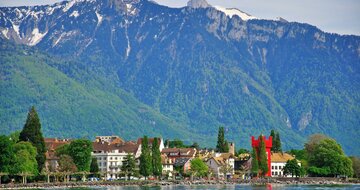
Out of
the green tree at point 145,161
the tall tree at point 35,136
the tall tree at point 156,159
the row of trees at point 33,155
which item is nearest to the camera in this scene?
the row of trees at point 33,155

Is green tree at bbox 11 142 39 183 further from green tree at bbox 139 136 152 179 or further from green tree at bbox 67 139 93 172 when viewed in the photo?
green tree at bbox 139 136 152 179

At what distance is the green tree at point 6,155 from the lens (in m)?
161

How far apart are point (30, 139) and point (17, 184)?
12.7m

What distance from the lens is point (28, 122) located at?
172 metres

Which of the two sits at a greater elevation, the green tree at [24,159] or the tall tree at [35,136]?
the tall tree at [35,136]

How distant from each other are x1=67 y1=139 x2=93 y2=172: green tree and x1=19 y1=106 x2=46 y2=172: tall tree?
1808cm

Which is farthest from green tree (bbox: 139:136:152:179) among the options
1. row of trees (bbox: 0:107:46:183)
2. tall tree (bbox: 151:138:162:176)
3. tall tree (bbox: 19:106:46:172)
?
row of trees (bbox: 0:107:46:183)

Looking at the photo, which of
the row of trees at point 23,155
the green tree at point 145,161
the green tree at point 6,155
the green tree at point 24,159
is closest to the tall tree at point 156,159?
the green tree at point 145,161

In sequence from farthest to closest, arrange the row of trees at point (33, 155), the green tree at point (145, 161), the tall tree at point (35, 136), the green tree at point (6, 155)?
1. the green tree at point (145, 161)
2. the tall tree at point (35, 136)
3. the row of trees at point (33, 155)
4. the green tree at point (6, 155)

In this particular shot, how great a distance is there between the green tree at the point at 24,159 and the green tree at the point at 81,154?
986 inches

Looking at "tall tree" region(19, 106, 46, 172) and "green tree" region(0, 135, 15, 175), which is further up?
"tall tree" region(19, 106, 46, 172)

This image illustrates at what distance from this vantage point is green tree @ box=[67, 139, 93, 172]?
192 meters

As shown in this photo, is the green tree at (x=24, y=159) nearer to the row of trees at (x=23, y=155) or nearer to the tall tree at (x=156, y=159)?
the row of trees at (x=23, y=155)

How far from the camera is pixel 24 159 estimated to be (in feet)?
530
